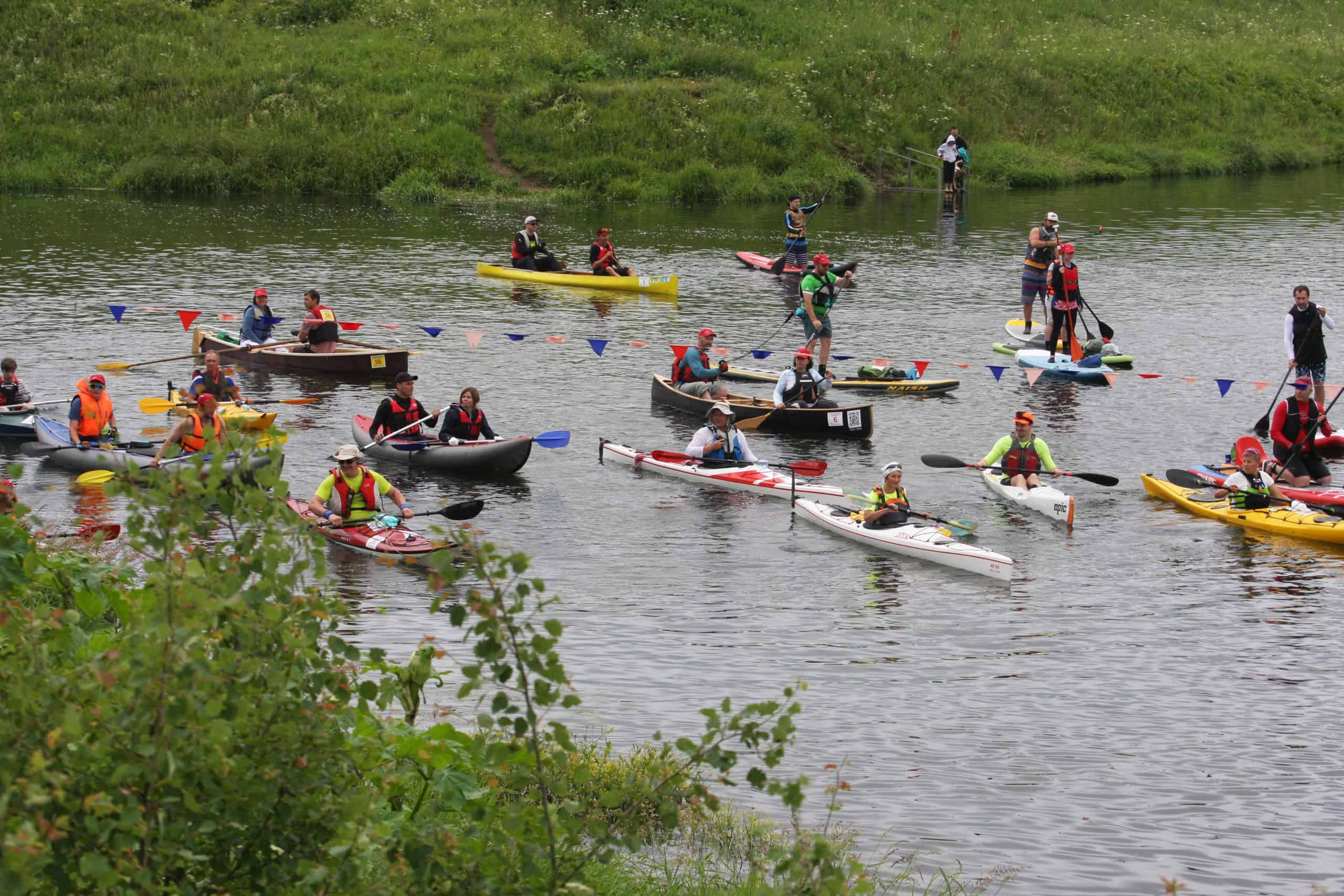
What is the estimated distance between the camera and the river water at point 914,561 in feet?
38.5

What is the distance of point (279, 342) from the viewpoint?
26.8 m

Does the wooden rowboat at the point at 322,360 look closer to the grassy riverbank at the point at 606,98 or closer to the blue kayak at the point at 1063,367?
the blue kayak at the point at 1063,367

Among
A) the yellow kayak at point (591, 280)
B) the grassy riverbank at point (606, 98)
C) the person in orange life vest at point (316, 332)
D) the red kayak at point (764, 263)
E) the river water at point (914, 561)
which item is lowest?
the river water at point (914, 561)

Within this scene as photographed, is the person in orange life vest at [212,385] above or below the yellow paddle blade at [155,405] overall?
above

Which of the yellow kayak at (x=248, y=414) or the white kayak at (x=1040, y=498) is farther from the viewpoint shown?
the yellow kayak at (x=248, y=414)

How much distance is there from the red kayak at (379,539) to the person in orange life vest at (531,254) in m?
19.0

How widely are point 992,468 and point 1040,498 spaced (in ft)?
2.89

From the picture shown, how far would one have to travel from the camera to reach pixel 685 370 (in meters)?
23.9

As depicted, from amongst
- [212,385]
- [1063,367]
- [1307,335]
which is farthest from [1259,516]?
[212,385]

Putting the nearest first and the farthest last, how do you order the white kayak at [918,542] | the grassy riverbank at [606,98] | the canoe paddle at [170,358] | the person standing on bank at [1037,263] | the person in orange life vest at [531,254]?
the white kayak at [918,542] → the canoe paddle at [170,358] → the person standing on bank at [1037,263] → the person in orange life vest at [531,254] → the grassy riverbank at [606,98]

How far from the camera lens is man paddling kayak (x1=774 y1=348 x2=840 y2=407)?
74.3ft

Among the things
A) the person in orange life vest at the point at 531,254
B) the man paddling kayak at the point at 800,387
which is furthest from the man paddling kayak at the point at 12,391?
the person in orange life vest at the point at 531,254

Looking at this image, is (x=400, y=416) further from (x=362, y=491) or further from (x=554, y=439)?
(x=362, y=491)

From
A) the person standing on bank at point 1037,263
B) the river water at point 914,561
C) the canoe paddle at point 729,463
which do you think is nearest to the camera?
the river water at point 914,561
